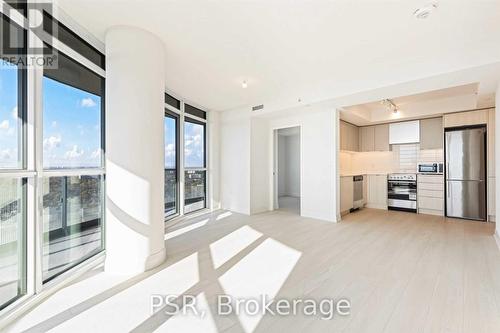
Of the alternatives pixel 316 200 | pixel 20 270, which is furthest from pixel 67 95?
pixel 316 200

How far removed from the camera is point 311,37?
2.71 metres

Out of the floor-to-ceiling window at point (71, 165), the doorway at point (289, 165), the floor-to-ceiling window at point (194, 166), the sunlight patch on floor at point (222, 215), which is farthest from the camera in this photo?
the doorway at point (289, 165)

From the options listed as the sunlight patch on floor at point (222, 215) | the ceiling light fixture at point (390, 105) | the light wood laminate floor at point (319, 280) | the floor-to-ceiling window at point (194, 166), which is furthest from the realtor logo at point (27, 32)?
the ceiling light fixture at point (390, 105)

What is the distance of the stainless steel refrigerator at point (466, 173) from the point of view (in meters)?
4.89

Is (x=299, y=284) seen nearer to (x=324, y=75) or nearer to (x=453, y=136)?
(x=324, y=75)

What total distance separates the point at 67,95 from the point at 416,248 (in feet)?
16.1

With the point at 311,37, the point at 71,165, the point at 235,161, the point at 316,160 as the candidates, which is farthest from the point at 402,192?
the point at 71,165

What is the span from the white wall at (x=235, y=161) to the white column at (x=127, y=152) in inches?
130

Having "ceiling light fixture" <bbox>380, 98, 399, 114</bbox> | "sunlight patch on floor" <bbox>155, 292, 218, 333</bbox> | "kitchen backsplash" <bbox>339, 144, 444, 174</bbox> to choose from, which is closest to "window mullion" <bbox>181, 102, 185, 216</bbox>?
"sunlight patch on floor" <bbox>155, 292, 218, 333</bbox>

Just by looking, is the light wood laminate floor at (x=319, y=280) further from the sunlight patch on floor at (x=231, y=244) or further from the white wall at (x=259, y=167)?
the white wall at (x=259, y=167)

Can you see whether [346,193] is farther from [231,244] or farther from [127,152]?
[127,152]

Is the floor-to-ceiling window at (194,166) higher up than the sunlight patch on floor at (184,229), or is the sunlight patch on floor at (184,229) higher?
the floor-to-ceiling window at (194,166)

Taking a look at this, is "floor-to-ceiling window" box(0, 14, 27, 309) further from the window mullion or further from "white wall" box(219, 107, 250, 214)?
"white wall" box(219, 107, 250, 214)

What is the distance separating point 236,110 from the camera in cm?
594
